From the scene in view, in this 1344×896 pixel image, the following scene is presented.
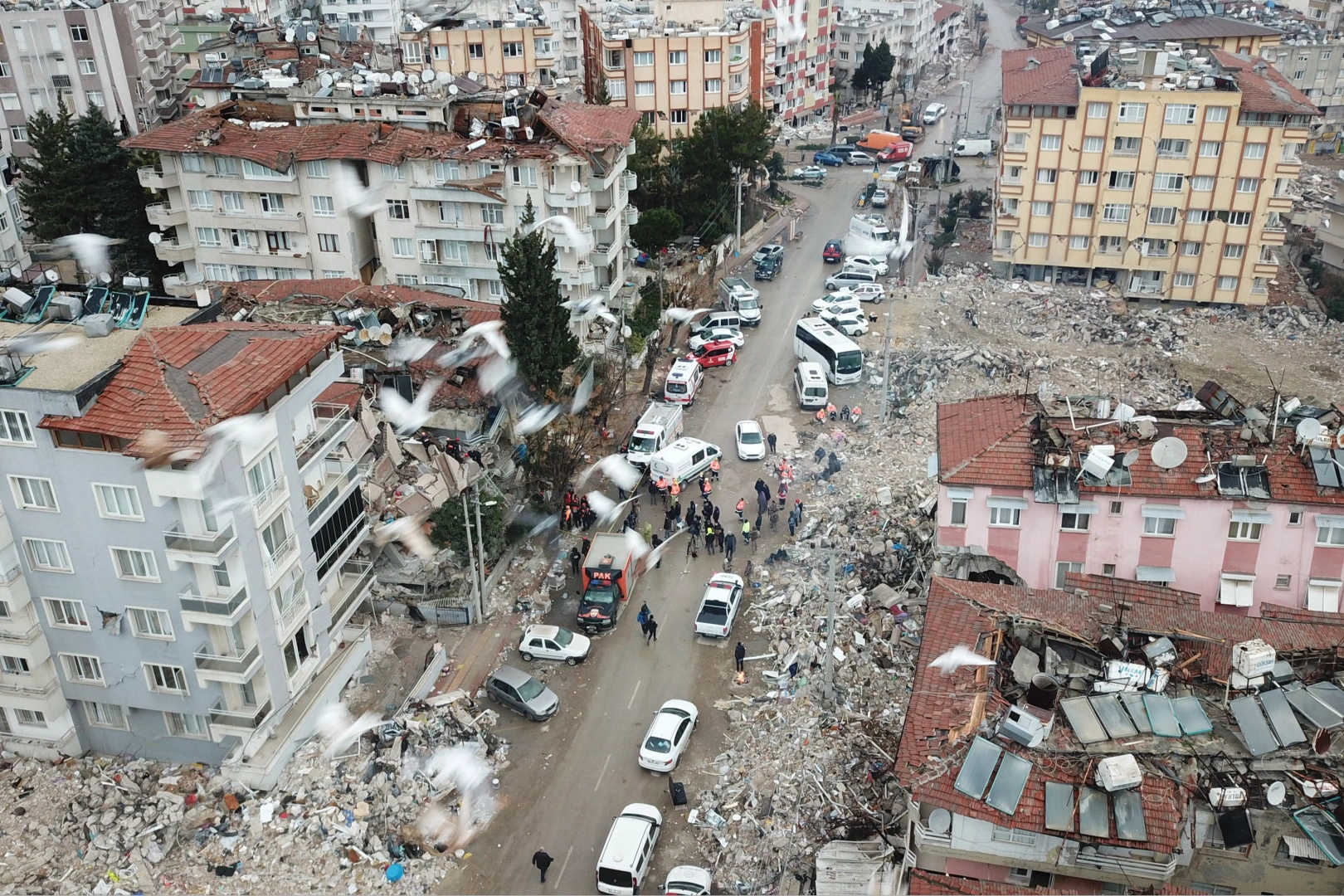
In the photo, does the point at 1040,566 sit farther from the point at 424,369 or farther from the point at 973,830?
the point at 424,369

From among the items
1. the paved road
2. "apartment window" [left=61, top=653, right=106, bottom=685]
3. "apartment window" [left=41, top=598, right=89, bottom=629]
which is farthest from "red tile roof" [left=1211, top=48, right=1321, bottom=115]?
"apartment window" [left=61, top=653, right=106, bottom=685]

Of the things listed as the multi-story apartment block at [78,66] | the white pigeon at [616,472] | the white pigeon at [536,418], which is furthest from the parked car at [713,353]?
the multi-story apartment block at [78,66]

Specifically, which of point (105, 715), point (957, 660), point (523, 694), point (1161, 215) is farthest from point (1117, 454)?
point (1161, 215)

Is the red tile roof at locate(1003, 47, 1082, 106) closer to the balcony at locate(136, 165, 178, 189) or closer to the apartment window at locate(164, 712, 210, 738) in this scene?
the balcony at locate(136, 165, 178, 189)

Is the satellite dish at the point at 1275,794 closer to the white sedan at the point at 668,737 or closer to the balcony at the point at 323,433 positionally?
the white sedan at the point at 668,737

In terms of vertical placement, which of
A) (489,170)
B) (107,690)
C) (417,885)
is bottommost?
(417,885)

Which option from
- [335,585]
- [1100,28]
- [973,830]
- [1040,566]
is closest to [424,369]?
[335,585]
